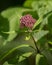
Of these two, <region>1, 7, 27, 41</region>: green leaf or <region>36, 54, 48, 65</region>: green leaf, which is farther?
<region>1, 7, 27, 41</region>: green leaf

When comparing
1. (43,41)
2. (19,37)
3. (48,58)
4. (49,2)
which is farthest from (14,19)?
(48,58)

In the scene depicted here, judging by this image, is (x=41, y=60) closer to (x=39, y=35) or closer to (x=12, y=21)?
(x=39, y=35)

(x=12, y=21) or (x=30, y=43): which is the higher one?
(x=12, y=21)

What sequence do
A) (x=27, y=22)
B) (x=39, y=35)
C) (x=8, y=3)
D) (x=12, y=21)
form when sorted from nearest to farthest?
(x=27, y=22), (x=39, y=35), (x=12, y=21), (x=8, y=3)

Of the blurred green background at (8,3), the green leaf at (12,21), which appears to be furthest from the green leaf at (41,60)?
the blurred green background at (8,3)

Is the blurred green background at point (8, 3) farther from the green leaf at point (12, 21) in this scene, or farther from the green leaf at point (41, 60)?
the green leaf at point (41, 60)

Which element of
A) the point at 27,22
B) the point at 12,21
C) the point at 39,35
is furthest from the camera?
the point at 12,21

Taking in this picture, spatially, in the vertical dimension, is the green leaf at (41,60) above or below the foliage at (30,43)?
below

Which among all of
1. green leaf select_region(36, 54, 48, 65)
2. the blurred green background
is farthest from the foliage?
the blurred green background

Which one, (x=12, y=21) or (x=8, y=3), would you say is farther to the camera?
(x=8, y=3)

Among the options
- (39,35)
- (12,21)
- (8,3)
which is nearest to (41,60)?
(39,35)

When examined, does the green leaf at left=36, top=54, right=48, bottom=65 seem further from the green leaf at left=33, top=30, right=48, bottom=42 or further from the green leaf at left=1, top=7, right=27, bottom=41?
the green leaf at left=1, top=7, right=27, bottom=41
